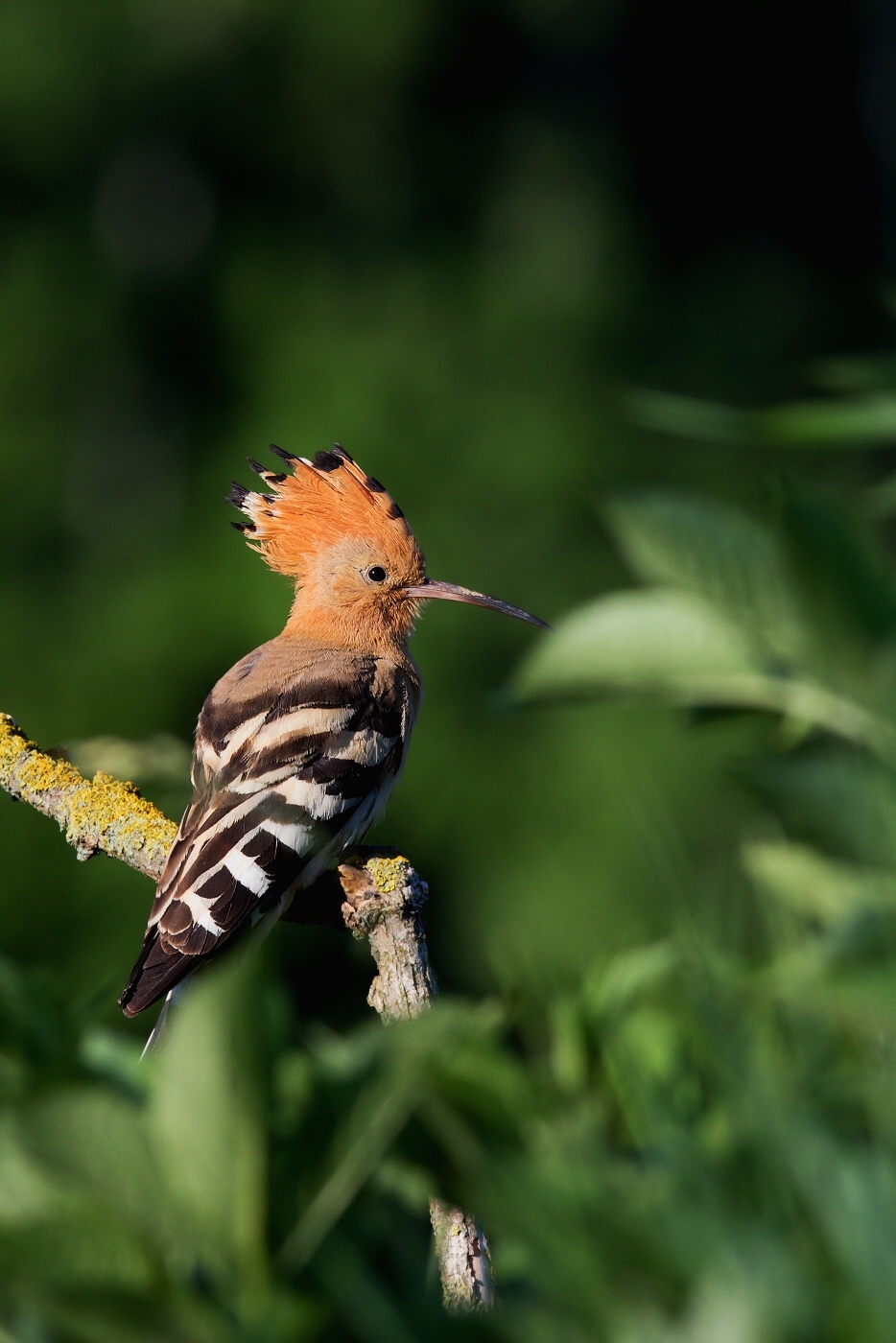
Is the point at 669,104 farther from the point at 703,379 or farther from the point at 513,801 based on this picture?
the point at 513,801

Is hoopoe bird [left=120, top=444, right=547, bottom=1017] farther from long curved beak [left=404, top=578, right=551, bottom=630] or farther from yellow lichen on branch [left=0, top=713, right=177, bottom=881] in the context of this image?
yellow lichen on branch [left=0, top=713, right=177, bottom=881]

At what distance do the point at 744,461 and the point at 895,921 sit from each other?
10858 mm

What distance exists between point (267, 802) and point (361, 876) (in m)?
0.91

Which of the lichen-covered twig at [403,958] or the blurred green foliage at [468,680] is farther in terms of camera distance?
the lichen-covered twig at [403,958]

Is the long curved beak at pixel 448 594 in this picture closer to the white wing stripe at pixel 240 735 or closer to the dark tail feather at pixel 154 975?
the white wing stripe at pixel 240 735

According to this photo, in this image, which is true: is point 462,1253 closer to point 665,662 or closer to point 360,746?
point 665,662

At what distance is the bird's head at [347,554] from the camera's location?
365cm

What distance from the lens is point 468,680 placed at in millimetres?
9773

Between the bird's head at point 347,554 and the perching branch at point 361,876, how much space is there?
1.08 metres

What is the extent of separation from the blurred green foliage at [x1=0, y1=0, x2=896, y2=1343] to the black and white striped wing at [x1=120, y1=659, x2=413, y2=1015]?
19 centimetres

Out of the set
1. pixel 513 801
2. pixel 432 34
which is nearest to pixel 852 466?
pixel 513 801

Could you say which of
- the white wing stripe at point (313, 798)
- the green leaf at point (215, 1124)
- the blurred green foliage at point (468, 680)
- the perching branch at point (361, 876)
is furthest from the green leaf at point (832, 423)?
the white wing stripe at point (313, 798)

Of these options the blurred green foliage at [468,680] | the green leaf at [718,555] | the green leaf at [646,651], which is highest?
the green leaf at [718,555]

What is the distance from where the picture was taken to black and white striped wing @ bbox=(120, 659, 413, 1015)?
2.62 m
